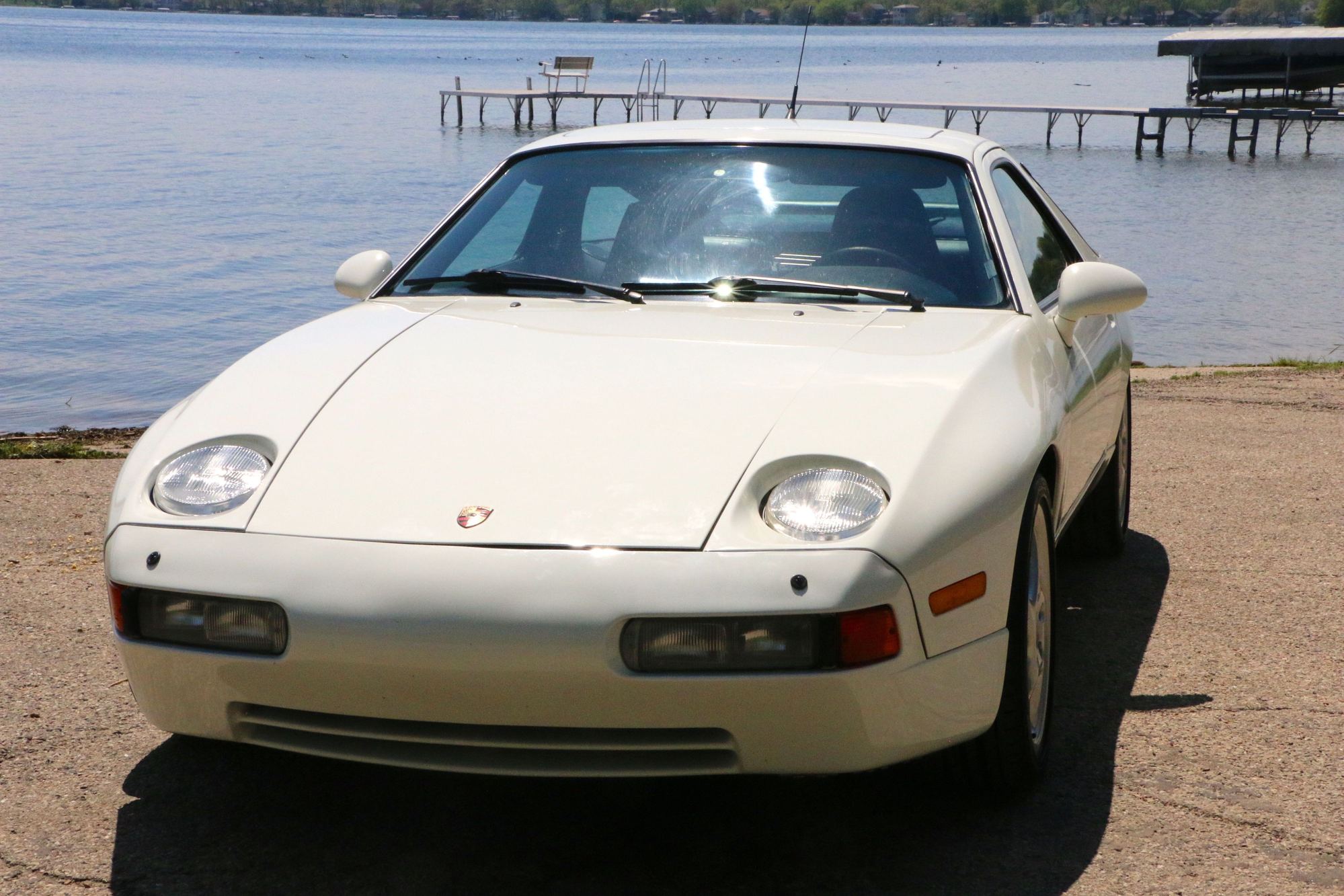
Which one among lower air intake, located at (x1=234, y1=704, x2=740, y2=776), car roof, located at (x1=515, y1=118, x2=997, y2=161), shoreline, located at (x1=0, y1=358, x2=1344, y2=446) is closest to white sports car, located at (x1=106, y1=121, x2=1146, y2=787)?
lower air intake, located at (x1=234, y1=704, x2=740, y2=776)

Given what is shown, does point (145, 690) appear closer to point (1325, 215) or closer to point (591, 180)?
point (591, 180)

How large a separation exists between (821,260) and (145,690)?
197 cm

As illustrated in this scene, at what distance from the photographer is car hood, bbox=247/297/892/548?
8.27 feet

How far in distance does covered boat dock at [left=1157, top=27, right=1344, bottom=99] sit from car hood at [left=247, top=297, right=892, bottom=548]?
4629cm

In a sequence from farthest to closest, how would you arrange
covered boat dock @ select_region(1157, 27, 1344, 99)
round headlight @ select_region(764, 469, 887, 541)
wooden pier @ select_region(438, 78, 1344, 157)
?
covered boat dock @ select_region(1157, 27, 1344, 99)
wooden pier @ select_region(438, 78, 1344, 157)
round headlight @ select_region(764, 469, 887, 541)

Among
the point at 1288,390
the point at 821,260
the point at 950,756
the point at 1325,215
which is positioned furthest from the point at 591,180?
the point at 1325,215

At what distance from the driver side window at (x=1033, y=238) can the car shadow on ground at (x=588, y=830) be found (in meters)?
1.31

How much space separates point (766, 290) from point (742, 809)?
4.20ft

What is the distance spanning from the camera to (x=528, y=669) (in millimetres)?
2363

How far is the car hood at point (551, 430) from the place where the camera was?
252 cm

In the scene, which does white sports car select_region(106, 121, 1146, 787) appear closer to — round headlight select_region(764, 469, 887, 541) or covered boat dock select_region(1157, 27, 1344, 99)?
round headlight select_region(764, 469, 887, 541)

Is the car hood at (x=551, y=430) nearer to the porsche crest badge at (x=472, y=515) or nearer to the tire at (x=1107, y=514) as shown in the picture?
the porsche crest badge at (x=472, y=515)

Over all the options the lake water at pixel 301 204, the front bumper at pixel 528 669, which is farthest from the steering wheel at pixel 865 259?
the lake water at pixel 301 204

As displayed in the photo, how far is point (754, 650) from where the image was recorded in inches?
93.4
